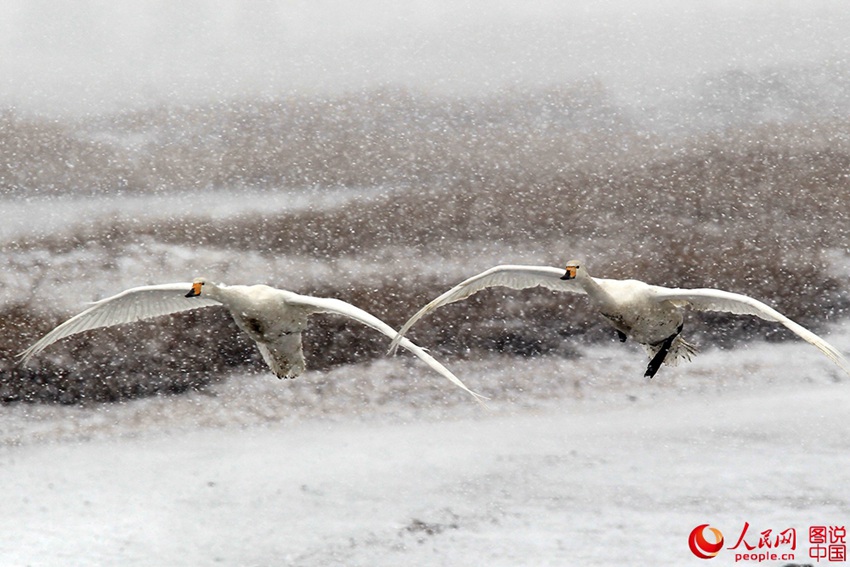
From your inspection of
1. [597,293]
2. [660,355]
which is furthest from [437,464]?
[597,293]

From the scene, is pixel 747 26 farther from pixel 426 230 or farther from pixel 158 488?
pixel 158 488

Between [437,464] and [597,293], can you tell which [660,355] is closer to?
[597,293]

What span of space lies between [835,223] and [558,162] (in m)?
4.73

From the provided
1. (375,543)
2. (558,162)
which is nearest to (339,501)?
(375,543)

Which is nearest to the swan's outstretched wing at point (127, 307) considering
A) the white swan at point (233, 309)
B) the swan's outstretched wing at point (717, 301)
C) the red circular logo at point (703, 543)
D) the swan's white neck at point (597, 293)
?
the white swan at point (233, 309)

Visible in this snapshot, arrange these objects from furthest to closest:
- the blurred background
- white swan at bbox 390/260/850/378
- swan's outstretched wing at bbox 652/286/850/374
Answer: the blurred background
white swan at bbox 390/260/850/378
swan's outstretched wing at bbox 652/286/850/374

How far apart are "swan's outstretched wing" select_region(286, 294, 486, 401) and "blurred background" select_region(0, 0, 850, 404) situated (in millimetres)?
6584

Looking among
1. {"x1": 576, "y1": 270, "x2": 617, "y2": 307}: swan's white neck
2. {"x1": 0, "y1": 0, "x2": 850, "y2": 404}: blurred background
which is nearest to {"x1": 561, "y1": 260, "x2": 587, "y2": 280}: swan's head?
{"x1": 576, "y1": 270, "x2": 617, "y2": 307}: swan's white neck

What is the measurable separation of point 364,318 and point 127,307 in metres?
3.49

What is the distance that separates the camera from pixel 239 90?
24.6 m

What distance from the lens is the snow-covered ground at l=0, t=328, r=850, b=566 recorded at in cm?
2141

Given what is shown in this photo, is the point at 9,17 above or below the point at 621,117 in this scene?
above

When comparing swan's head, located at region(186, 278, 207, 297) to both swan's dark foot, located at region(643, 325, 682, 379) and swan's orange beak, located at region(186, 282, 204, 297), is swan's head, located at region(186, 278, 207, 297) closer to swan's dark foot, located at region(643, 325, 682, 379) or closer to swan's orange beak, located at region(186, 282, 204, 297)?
swan's orange beak, located at region(186, 282, 204, 297)

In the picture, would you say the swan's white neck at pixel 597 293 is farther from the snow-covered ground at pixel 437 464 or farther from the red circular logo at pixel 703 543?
the red circular logo at pixel 703 543
